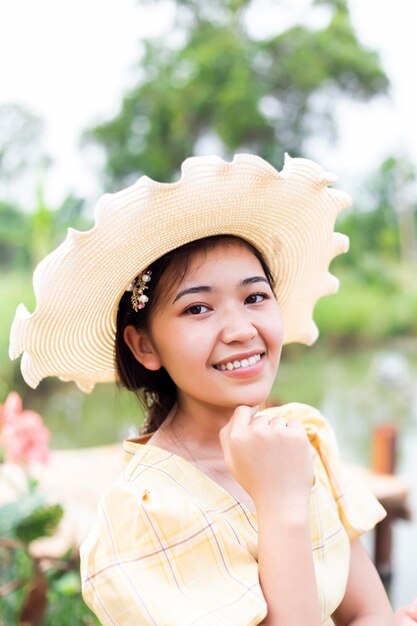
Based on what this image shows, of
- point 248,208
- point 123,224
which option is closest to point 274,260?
point 248,208

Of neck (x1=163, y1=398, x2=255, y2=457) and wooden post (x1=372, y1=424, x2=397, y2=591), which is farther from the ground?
neck (x1=163, y1=398, x2=255, y2=457)

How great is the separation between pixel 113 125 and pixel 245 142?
9.22 ft

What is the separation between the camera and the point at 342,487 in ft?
3.65

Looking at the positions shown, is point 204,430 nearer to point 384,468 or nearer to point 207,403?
point 207,403

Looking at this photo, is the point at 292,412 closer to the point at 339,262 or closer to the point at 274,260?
the point at 274,260

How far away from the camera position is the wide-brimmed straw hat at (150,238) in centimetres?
89

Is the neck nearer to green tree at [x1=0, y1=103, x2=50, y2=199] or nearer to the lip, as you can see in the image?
the lip

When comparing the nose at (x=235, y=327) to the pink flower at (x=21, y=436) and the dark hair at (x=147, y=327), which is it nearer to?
the dark hair at (x=147, y=327)

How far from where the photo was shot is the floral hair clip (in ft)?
3.24

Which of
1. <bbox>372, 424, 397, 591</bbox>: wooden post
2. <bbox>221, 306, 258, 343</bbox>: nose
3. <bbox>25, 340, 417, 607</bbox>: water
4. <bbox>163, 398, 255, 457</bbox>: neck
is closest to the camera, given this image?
<bbox>221, 306, 258, 343</bbox>: nose

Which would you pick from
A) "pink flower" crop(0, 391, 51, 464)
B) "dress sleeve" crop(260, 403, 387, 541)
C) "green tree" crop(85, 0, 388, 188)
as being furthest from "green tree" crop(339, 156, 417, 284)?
"dress sleeve" crop(260, 403, 387, 541)

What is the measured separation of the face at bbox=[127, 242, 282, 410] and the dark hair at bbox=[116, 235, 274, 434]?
13 mm

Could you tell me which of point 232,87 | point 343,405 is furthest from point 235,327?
point 232,87

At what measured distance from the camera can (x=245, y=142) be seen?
14164 mm
